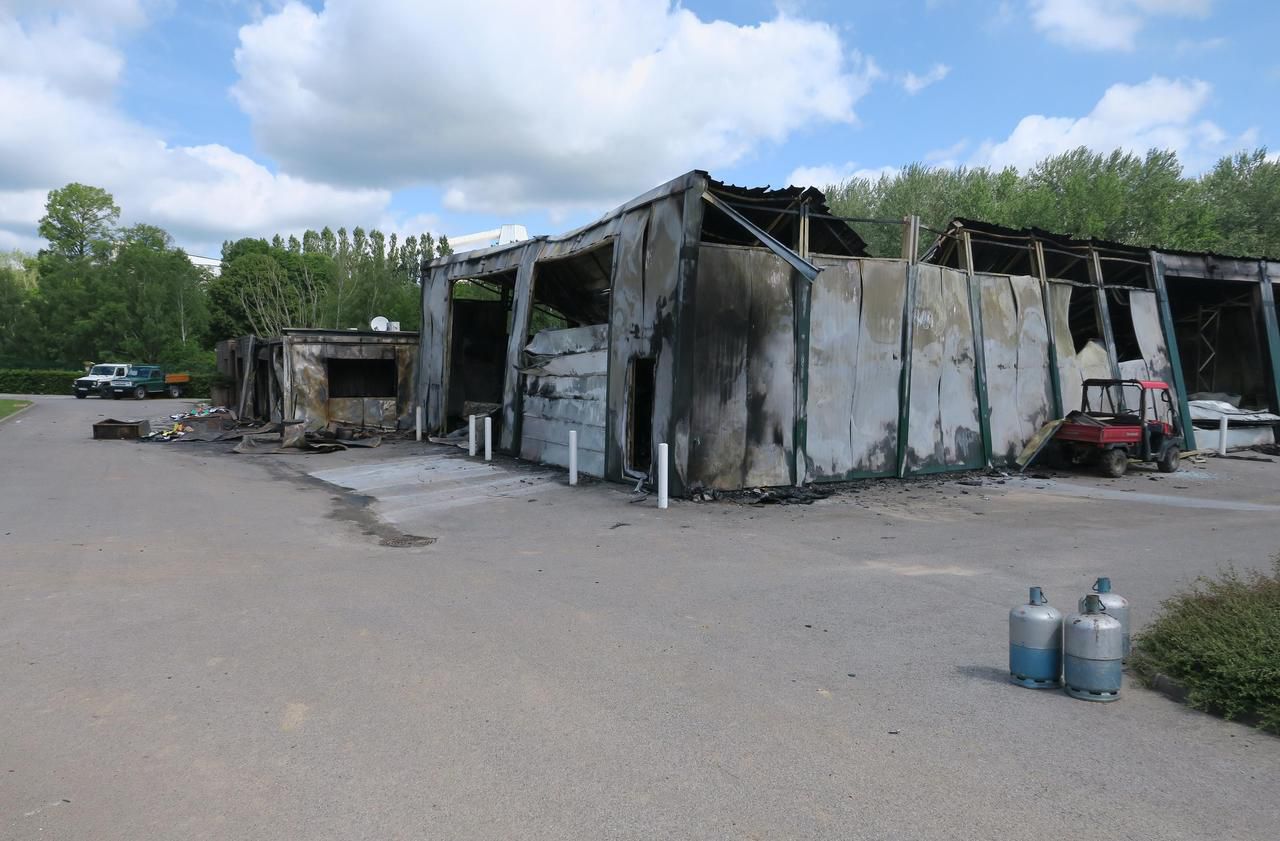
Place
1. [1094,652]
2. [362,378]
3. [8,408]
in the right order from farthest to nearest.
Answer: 1. [8,408]
2. [362,378]
3. [1094,652]

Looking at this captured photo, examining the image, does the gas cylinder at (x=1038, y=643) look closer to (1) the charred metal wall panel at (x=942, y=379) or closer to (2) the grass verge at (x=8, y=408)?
(1) the charred metal wall panel at (x=942, y=379)

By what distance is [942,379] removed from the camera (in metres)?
15.1

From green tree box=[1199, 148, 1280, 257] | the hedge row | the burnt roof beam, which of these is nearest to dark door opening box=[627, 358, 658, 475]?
the burnt roof beam

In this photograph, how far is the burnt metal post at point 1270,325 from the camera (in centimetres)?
2036

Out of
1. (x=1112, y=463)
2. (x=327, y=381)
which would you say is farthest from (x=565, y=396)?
(x=1112, y=463)

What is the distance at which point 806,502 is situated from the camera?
481 inches

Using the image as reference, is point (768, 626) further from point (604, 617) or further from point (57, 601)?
point (57, 601)

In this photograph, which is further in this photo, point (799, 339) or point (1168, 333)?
point (1168, 333)

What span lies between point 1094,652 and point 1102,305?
1595cm

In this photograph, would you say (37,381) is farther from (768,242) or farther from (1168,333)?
(1168,333)

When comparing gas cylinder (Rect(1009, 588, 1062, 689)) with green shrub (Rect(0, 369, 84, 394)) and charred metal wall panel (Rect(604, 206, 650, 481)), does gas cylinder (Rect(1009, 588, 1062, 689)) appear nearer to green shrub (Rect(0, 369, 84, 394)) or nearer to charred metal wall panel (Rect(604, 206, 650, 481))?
charred metal wall panel (Rect(604, 206, 650, 481))

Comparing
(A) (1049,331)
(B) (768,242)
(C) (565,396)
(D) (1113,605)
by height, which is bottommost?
(D) (1113,605)

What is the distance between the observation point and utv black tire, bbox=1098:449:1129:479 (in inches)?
599

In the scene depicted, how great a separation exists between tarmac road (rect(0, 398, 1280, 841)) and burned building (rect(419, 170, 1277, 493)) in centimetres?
335
